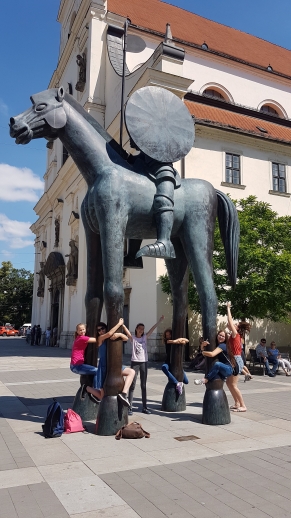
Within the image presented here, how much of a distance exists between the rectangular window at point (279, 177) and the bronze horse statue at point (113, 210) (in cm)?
1739

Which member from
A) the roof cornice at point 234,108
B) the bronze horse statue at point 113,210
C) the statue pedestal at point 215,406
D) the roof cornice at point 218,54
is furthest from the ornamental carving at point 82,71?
the statue pedestal at point 215,406

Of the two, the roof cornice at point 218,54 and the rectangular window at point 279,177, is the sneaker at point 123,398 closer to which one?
the rectangular window at point 279,177

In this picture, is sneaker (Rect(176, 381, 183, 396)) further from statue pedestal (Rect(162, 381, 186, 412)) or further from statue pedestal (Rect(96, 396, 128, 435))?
statue pedestal (Rect(96, 396, 128, 435))

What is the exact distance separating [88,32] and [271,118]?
41.7 ft

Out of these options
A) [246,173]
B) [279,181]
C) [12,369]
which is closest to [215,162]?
[246,173]

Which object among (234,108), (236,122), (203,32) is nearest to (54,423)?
(236,122)

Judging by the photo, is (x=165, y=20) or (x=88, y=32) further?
(x=165, y=20)

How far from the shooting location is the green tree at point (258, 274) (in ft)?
49.5

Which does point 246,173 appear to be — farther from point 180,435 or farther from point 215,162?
point 180,435

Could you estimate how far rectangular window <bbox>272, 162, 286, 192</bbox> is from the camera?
925 inches

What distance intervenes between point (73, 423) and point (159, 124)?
4.50 meters

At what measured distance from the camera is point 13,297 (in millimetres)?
66438

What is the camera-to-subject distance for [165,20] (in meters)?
32.2

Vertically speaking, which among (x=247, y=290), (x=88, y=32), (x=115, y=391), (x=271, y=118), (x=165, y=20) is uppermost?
(x=165, y=20)
